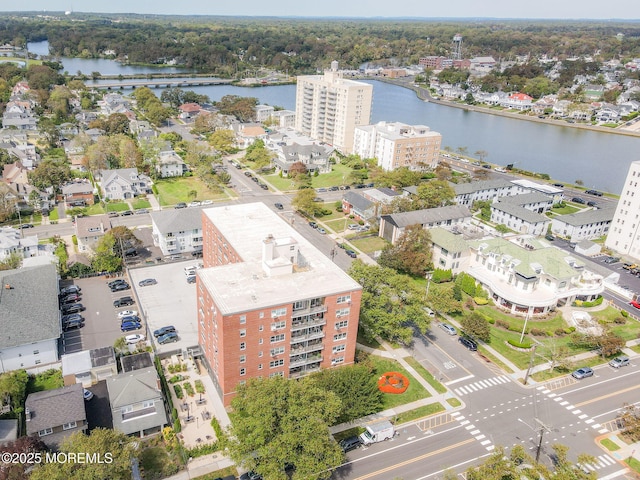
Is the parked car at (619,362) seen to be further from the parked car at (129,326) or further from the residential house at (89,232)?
the residential house at (89,232)

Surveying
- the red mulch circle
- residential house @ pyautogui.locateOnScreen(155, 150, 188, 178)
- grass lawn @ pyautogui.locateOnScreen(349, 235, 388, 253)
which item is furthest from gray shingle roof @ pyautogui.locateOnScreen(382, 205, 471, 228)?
residential house @ pyautogui.locateOnScreen(155, 150, 188, 178)

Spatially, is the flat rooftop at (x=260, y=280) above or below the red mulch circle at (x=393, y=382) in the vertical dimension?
above

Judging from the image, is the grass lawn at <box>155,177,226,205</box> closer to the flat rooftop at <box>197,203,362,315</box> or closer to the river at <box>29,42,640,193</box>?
the flat rooftop at <box>197,203,362,315</box>

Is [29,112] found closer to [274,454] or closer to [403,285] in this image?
[403,285]

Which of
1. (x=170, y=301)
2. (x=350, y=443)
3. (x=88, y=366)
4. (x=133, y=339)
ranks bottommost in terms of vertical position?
(x=170, y=301)

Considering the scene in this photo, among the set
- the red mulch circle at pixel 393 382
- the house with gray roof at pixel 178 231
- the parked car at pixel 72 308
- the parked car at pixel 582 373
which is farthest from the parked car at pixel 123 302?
the parked car at pixel 582 373

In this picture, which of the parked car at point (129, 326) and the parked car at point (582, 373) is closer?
the parked car at point (582, 373)

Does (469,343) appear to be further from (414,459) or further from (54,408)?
(54,408)

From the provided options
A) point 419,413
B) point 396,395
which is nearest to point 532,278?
point 396,395
